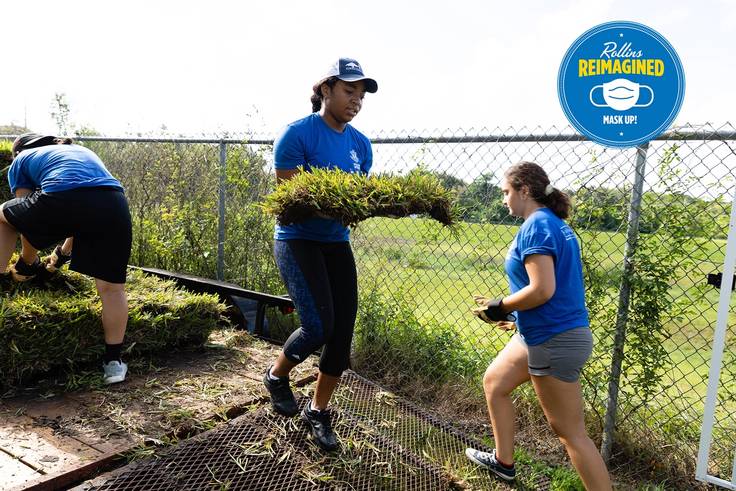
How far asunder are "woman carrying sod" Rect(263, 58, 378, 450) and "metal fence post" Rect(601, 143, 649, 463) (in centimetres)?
156

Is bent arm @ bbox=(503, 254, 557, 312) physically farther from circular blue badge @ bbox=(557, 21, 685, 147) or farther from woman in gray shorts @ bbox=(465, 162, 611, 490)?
circular blue badge @ bbox=(557, 21, 685, 147)

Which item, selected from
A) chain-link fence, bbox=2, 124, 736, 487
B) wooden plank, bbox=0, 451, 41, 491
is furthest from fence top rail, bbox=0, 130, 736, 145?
wooden plank, bbox=0, 451, 41, 491

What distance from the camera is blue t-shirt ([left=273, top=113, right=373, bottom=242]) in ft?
9.19

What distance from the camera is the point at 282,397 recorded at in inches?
123

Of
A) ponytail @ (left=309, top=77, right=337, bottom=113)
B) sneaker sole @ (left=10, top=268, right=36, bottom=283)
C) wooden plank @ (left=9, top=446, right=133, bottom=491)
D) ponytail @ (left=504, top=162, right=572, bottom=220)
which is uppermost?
ponytail @ (left=309, top=77, right=337, bottom=113)

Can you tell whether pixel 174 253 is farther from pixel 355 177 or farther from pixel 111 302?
pixel 355 177

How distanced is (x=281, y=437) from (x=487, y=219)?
6.69 ft

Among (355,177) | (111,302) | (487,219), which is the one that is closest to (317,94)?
(355,177)

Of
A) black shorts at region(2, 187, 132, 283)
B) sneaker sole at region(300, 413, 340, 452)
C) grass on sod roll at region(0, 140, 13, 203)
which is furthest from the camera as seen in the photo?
grass on sod roll at region(0, 140, 13, 203)

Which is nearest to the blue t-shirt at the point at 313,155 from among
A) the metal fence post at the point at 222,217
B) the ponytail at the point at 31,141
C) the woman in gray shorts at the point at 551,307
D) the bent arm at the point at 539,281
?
the woman in gray shorts at the point at 551,307

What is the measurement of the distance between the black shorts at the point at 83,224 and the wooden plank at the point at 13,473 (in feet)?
3.91

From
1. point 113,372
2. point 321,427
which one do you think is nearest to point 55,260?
point 113,372

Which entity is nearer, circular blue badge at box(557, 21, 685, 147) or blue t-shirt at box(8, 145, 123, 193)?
circular blue badge at box(557, 21, 685, 147)

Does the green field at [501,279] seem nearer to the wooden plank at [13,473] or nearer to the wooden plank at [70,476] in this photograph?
the wooden plank at [70,476]
